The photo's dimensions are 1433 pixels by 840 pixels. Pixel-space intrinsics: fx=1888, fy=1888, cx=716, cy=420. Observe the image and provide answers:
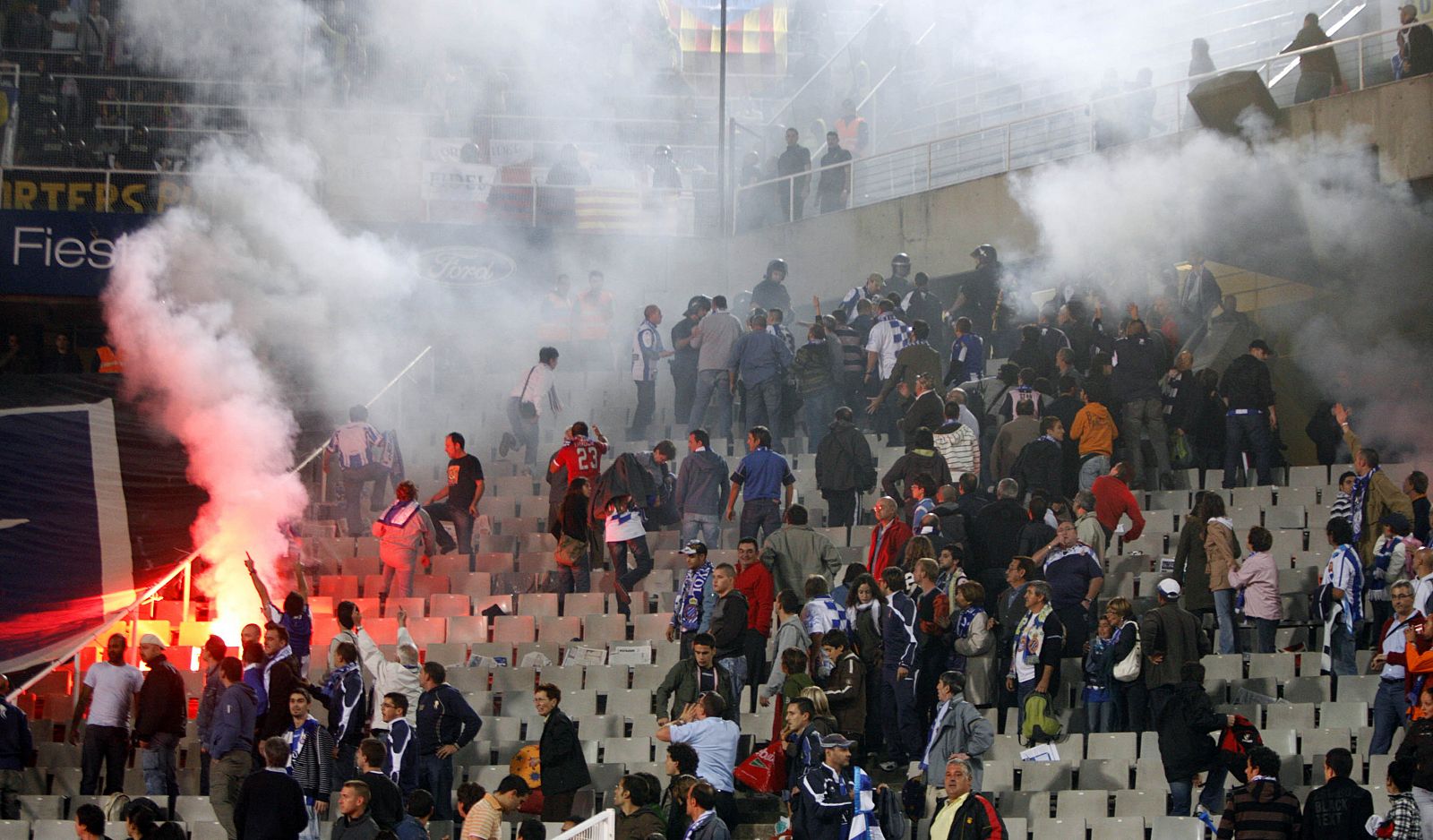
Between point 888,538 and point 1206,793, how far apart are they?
106 inches

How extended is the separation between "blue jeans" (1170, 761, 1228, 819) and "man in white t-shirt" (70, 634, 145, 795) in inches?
237

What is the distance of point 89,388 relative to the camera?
14891mm

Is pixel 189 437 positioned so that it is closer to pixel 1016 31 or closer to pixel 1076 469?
pixel 1076 469

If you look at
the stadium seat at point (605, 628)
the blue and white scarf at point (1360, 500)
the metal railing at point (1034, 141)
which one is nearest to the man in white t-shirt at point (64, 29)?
the metal railing at point (1034, 141)

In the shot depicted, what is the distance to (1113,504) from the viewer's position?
13.0 metres

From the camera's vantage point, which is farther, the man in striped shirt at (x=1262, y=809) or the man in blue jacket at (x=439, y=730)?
the man in blue jacket at (x=439, y=730)

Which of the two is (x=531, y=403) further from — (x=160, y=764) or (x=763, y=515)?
(x=160, y=764)

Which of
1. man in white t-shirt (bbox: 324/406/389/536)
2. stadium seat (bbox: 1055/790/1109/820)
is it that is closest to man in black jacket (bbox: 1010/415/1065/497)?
stadium seat (bbox: 1055/790/1109/820)

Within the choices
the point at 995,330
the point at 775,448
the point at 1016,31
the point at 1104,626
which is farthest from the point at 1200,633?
the point at 1016,31

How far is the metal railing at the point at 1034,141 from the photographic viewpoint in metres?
18.4

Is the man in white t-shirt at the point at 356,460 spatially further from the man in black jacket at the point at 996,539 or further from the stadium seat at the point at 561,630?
the man in black jacket at the point at 996,539

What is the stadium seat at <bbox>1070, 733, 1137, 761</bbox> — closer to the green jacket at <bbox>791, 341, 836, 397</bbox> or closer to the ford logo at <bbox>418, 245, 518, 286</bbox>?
the green jacket at <bbox>791, 341, 836, 397</bbox>

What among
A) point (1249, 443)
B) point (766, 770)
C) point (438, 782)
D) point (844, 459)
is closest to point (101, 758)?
point (438, 782)

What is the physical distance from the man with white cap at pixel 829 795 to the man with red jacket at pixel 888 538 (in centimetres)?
319
